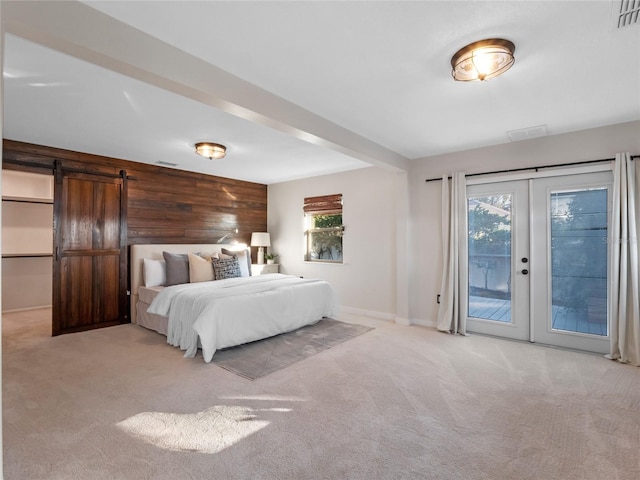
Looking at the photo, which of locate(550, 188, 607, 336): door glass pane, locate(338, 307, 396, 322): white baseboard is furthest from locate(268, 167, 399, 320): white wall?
locate(550, 188, 607, 336): door glass pane

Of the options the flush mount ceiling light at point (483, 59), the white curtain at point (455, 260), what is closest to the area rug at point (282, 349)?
the white curtain at point (455, 260)

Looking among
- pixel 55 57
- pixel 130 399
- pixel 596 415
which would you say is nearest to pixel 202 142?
pixel 55 57

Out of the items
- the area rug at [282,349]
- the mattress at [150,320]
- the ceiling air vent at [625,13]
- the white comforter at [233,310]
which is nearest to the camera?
the ceiling air vent at [625,13]

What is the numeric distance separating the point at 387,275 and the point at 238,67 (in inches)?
146

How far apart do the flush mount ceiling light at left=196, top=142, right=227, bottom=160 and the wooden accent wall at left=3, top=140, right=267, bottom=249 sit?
5.13ft

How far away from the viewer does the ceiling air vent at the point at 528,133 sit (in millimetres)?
3570

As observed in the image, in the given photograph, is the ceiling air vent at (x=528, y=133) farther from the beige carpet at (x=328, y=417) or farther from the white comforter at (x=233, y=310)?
the white comforter at (x=233, y=310)

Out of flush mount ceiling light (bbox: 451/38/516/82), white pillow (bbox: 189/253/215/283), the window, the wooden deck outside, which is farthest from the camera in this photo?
the window

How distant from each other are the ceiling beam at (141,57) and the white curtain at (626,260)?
3.17m

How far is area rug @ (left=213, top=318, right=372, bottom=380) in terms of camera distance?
323 centimetres

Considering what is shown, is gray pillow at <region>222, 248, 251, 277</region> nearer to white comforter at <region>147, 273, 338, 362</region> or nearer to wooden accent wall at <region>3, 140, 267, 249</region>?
wooden accent wall at <region>3, 140, 267, 249</region>

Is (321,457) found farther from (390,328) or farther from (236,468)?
(390,328)

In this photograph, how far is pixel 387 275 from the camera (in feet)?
16.9

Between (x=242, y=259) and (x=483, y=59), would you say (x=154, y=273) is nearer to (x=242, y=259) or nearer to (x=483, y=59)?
(x=242, y=259)
